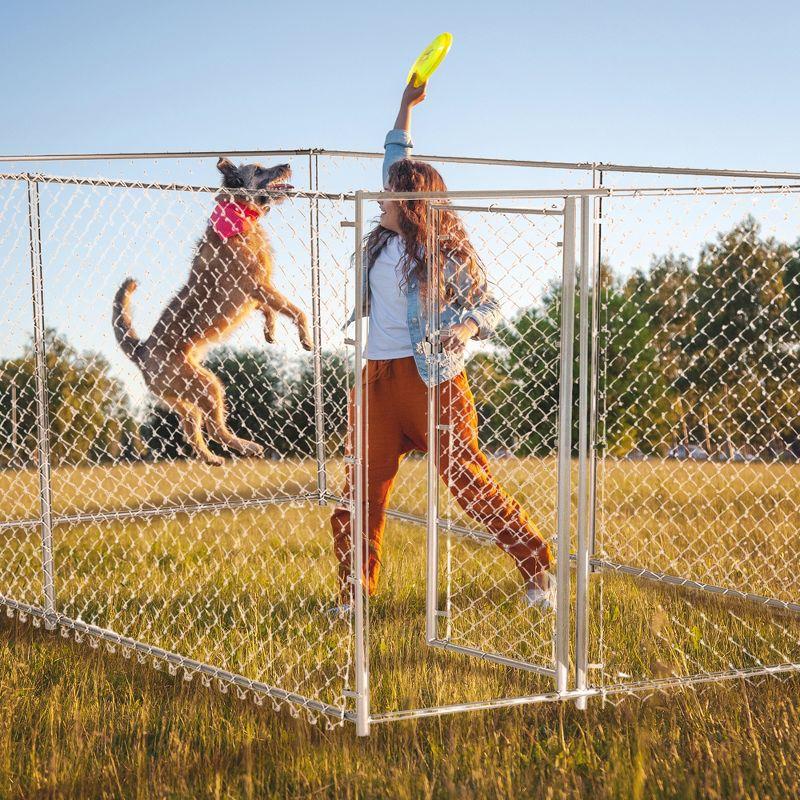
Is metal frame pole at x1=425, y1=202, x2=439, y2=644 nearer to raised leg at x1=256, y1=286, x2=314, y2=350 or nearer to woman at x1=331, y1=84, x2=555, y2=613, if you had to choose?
woman at x1=331, y1=84, x2=555, y2=613

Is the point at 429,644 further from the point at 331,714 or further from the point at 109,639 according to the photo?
the point at 109,639

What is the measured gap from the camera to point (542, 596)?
349 cm

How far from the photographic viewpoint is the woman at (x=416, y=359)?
9.97ft

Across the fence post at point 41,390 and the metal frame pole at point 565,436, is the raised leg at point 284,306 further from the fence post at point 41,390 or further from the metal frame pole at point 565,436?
the metal frame pole at point 565,436

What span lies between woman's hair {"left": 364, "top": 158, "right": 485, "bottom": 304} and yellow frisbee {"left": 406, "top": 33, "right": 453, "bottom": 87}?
44cm

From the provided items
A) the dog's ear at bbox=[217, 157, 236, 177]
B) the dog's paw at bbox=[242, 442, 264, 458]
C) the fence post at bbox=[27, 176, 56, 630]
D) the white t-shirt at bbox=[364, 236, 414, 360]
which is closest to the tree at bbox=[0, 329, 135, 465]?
the fence post at bbox=[27, 176, 56, 630]

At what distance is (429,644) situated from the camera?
3.07 meters

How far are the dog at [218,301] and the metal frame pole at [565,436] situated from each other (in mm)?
2215

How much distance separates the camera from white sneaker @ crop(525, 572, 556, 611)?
137 inches

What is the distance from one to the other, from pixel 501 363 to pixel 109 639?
1.93 m

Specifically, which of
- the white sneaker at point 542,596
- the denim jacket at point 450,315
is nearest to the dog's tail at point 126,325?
the denim jacket at point 450,315

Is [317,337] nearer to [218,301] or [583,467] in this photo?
[218,301]

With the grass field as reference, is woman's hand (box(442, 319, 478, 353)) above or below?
above

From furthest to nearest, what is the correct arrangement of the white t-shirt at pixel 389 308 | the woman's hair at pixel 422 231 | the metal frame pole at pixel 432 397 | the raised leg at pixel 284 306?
1. the raised leg at pixel 284 306
2. the white t-shirt at pixel 389 308
3. the woman's hair at pixel 422 231
4. the metal frame pole at pixel 432 397
